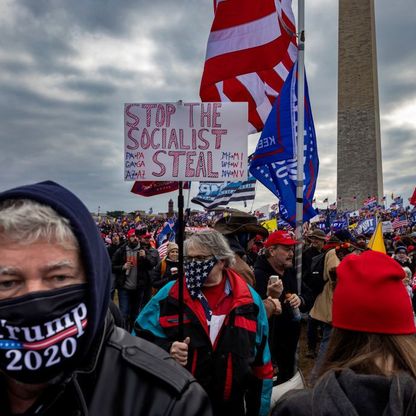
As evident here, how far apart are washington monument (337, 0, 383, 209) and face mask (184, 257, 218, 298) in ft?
105

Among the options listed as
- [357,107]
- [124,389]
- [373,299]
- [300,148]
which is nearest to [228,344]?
[373,299]

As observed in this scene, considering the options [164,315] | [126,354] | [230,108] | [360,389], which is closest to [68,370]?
[126,354]

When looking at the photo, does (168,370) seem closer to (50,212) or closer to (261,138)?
(50,212)

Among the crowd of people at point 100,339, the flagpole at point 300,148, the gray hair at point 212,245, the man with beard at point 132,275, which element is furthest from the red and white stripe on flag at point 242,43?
the crowd of people at point 100,339

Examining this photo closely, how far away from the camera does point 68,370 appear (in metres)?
0.94

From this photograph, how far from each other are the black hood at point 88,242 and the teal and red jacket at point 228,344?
48.3 inches

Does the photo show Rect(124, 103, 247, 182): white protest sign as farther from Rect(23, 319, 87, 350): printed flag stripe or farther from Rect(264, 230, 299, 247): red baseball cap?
Rect(23, 319, 87, 350): printed flag stripe

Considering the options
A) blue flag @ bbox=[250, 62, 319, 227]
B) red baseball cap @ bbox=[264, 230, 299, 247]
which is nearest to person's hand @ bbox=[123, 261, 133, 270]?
blue flag @ bbox=[250, 62, 319, 227]

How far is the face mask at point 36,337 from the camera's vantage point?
896 millimetres

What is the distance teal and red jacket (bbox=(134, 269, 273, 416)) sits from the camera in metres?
2.12

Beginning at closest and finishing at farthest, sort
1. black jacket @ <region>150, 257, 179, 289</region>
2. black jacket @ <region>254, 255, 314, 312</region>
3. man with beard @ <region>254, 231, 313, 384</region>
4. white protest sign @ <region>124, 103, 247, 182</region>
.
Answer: white protest sign @ <region>124, 103, 247, 182</region> < man with beard @ <region>254, 231, 313, 384</region> < black jacket @ <region>254, 255, 314, 312</region> < black jacket @ <region>150, 257, 179, 289</region>

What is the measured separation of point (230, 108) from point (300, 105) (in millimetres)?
2038

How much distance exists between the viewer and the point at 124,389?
978mm

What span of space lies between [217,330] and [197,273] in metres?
0.31
